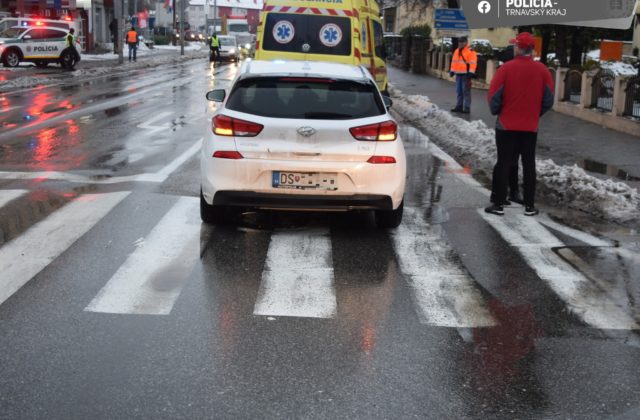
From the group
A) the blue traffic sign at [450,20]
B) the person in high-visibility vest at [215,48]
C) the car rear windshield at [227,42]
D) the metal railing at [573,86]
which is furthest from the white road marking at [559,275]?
the car rear windshield at [227,42]

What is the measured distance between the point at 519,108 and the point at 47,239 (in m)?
4.76

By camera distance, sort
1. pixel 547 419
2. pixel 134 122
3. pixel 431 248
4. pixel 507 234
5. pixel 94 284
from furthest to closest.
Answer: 1. pixel 134 122
2. pixel 507 234
3. pixel 431 248
4. pixel 94 284
5. pixel 547 419

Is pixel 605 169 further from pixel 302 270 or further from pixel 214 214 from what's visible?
pixel 302 270

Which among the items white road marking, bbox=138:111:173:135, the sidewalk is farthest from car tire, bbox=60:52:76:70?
white road marking, bbox=138:111:173:135

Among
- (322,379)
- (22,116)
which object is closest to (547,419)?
(322,379)

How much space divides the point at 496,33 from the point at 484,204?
5566 centimetres

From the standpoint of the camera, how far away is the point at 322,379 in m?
4.49

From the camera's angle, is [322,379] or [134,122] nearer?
[322,379]

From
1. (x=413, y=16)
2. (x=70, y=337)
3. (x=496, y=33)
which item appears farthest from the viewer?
(x=413, y=16)

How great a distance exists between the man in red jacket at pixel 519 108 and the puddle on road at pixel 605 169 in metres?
2.73

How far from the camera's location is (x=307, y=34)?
17.3 metres

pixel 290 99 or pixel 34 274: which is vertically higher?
pixel 290 99

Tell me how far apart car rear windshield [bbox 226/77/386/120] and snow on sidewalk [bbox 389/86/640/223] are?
3.02 m

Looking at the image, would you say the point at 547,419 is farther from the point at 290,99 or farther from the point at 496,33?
the point at 496,33
